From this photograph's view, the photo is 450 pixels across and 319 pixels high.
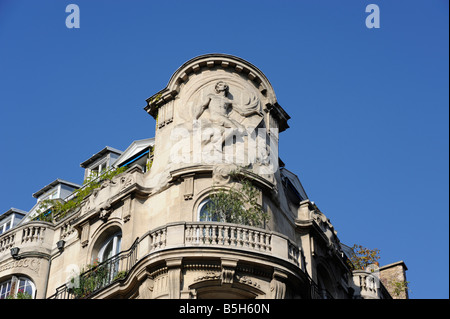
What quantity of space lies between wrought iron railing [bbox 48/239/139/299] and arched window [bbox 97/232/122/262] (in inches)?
32.9

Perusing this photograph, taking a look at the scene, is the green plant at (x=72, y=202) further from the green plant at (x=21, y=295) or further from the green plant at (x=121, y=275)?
the green plant at (x=121, y=275)

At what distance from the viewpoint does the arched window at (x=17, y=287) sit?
32.5m

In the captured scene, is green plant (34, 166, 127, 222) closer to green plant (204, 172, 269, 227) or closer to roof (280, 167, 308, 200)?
green plant (204, 172, 269, 227)

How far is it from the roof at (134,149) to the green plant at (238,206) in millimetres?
6461

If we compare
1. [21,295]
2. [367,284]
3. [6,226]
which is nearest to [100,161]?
[6,226]

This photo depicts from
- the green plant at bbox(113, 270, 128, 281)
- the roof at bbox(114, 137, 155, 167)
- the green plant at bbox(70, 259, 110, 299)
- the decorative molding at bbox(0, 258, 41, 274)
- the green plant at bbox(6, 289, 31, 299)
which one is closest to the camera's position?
the green plant at bbox(113, 270, 128, 281)

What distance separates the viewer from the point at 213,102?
31.9 meters

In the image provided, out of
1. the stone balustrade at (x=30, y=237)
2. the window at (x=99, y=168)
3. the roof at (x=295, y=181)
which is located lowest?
the stone balustrade at (x=30, y=237)

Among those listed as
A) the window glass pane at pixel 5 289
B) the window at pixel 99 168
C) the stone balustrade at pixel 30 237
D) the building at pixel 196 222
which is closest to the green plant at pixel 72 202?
the building at pixel 196 222

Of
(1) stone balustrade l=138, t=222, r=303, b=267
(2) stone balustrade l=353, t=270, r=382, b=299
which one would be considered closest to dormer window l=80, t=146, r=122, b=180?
(1) stone balustrade l=138, t=222, r=303, b=267

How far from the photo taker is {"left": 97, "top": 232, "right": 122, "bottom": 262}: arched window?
102 feet
